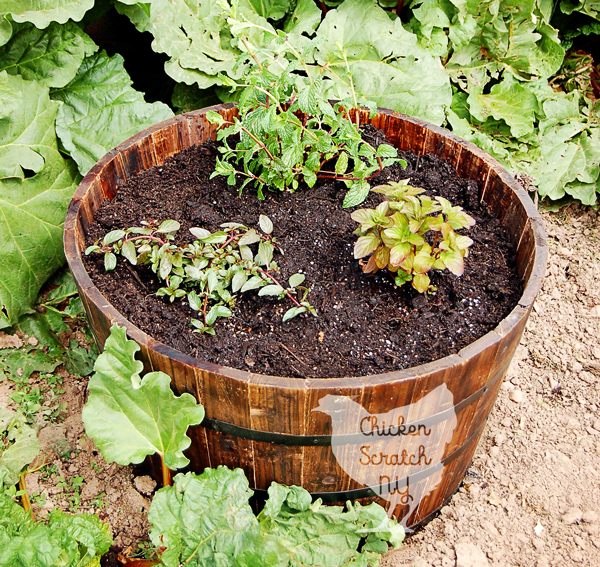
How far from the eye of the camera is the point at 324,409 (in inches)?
64.6

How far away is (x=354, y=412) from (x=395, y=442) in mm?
241

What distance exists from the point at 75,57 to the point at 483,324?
217 centimetres

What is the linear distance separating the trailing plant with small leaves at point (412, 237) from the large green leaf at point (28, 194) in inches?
59.2

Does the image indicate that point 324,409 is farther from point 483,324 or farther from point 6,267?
point 6,267

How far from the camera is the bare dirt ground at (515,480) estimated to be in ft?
7.26

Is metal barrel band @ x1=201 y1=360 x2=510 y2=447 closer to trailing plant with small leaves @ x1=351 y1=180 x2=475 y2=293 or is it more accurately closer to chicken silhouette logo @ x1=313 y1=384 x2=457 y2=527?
chicken silhouette logo @ x1=313 y1=384 x2=457 y2=527

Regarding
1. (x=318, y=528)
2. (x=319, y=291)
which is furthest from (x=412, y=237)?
Answer: (x=318, y=528)

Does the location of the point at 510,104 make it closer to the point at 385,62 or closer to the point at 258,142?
the point at 385,62

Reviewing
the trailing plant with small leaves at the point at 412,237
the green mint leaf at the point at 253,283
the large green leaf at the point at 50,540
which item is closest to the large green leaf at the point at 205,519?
the large green leaf at the point at 50,540

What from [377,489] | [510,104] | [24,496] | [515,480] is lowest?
[515,480]

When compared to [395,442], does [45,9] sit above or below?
above

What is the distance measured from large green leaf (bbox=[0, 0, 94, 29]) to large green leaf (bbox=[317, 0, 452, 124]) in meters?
1.15

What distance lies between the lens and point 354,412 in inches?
65.2

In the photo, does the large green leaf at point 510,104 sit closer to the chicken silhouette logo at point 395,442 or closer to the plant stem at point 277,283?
the plant stem at point 277,283
